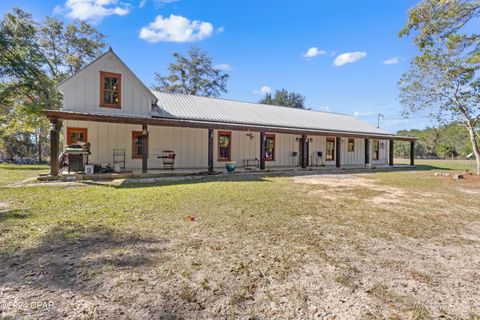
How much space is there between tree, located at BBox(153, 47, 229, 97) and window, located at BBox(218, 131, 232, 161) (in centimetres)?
1709

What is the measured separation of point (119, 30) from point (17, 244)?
1818 centimetres

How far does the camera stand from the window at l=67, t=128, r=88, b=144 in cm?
1163

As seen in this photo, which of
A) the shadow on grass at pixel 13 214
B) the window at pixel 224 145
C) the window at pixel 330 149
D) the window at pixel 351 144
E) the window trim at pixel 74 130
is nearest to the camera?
the shadow on grass at pixel 13 214

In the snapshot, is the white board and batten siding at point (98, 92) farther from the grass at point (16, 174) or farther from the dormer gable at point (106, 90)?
the grass at point (16, 174)

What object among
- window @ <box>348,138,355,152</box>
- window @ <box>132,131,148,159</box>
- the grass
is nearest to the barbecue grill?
window @ <box>132,131,148,159</box>

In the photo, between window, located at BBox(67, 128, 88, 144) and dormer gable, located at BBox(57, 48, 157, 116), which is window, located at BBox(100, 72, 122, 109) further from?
window, located at BBox(67, 128, 88, 144)

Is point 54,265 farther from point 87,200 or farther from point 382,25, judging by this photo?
point 382,25

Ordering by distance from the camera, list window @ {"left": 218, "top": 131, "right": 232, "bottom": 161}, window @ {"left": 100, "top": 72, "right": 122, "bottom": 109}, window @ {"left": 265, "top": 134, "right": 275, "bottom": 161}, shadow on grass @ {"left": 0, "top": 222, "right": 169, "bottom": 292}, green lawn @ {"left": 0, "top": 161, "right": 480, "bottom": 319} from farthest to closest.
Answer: window @ {"left": 265, "top": 134, "right": 275, "bottom": 161}
window @ {"left": 218, "top": 131, "right": 232, "bottom": 161}
window @ {"left": 100, "top": 72, "right": 122, "bottom": 109}
shadow on grass @ {"left": 0, "top": 222, "right": 169, "bottom": 292}
green lawn @ {"left": 0, "top": 161, "right": 480, "bottom": 319}

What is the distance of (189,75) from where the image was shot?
30406mm

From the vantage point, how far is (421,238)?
4113mm

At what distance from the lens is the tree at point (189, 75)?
98.0 feet

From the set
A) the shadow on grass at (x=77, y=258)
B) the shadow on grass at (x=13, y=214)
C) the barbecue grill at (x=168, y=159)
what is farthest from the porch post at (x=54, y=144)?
the shadow on grass at (x=77, y=258)

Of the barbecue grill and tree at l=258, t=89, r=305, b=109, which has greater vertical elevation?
tree at l=258, t=89, r=305, b=109

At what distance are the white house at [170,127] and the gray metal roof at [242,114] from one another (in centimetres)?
6
